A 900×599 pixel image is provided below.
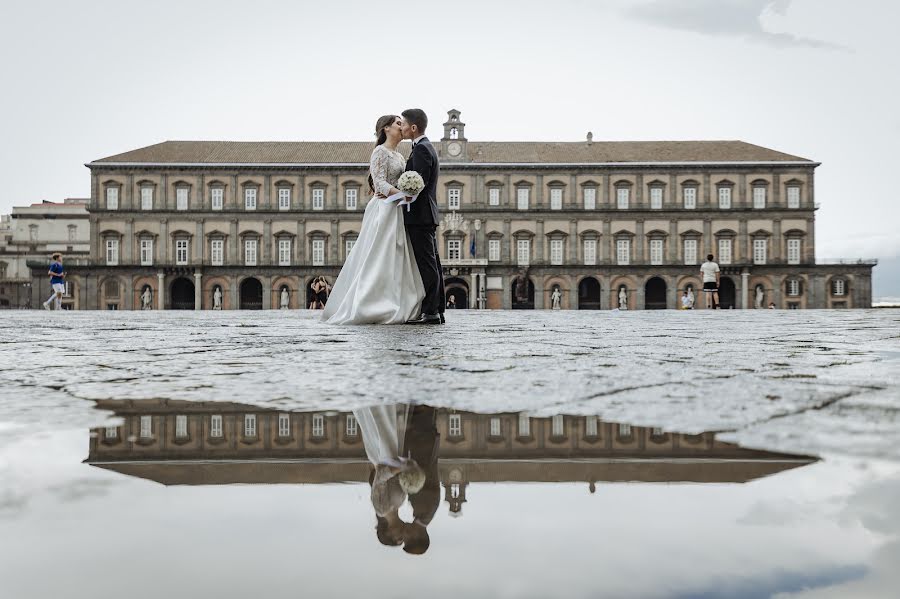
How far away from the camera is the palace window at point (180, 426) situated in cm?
114

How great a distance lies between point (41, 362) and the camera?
8.42ft

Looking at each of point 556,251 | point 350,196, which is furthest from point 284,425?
point 350,196

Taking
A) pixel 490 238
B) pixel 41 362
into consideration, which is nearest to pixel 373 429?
pixel 41 362

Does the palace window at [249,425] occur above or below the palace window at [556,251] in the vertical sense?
below

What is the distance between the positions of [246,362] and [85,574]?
6.42 ft

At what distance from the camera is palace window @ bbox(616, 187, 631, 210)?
40.2 metres

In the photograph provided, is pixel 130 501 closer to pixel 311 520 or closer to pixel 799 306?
pixel 311 520

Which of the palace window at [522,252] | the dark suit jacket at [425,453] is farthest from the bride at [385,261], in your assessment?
the palace window at [522,252]

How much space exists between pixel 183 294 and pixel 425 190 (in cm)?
3804

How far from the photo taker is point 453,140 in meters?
40.8

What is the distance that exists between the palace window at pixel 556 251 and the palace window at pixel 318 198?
12789mm

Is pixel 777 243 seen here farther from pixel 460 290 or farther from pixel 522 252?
pixel 460 290

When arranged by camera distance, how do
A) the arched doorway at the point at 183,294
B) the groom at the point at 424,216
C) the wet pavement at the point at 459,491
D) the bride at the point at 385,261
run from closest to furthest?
the wet pavement at the point at 459,491 → the groom at the point at 424,216 → the bride at the point at 385,261 → the arched doorway at the point at 183,294

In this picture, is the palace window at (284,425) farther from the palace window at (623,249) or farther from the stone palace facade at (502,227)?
the palace window at (623,249)
